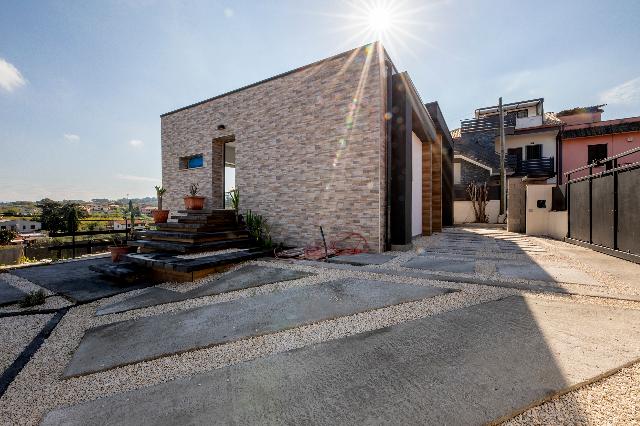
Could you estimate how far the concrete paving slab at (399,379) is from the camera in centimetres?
140

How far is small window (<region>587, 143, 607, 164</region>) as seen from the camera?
17.0 meters

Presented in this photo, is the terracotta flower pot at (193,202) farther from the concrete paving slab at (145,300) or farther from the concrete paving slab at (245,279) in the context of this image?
the concrete paving slab at (145,300)

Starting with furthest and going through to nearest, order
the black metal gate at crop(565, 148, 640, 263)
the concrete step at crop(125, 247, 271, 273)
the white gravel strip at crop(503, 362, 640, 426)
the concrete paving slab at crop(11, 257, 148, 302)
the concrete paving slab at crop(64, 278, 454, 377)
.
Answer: the black metal gate at crop(565, 148, 640, 263)
the concrete step at crop(125, 247, 271, 273)
the concrete paving slab at crop(11, 257, 148, 302)
the concrete paving slab at crop(64, 278, 454, 377)
the white gravel strip at crop(503, 362, 640, 426)

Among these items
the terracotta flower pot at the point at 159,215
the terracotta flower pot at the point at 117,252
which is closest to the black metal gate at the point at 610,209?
the terracotta flower pot at the point at 117,252

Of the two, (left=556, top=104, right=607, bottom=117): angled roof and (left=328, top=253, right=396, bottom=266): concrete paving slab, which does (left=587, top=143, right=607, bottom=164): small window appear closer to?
(left=556, top=104, right=607, bottom=117): angled roof

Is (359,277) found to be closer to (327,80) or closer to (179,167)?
(327,80)

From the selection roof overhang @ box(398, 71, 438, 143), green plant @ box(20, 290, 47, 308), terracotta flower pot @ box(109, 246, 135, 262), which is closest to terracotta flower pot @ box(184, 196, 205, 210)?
terracotta flower pot @ box(109, 246, 135, 262)

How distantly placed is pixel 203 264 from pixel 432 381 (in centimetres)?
381

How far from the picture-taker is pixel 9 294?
380 centimetres

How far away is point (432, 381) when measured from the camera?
1616mm

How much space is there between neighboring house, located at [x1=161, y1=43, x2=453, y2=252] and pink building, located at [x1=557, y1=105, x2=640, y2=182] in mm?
15199

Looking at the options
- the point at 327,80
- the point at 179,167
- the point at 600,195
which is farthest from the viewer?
the point at 179,167

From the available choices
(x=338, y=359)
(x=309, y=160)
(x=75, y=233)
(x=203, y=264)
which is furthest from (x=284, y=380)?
(x=75, y=233)

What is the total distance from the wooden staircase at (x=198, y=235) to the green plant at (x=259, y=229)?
8.3 inches
